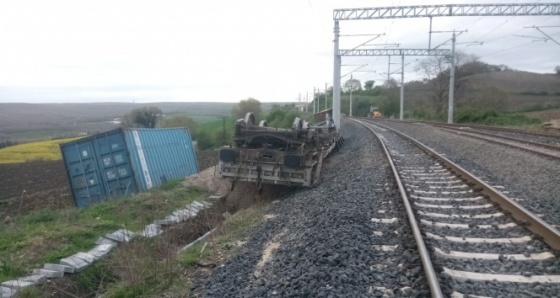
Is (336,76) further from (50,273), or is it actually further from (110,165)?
(50,273)

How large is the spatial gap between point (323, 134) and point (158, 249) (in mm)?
9128

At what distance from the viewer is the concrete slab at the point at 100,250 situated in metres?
9.22

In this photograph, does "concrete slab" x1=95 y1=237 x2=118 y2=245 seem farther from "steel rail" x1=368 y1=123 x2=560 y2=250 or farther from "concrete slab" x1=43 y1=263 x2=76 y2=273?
"steel rail" x1=368 y1=123 x2=560 y2=250

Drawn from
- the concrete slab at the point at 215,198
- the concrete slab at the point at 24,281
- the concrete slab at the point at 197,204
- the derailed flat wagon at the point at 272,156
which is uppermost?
the derailed flat wagon at the point at 272,156

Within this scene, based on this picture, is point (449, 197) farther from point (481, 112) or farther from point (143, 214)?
point (481, 112)

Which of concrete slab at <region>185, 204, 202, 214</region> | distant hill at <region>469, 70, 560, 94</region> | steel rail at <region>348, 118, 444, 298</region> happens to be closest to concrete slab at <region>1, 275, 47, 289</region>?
concrete slab at <region>185, 204, 202, 214</region>

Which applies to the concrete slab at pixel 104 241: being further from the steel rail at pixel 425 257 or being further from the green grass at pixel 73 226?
the steel rail at pixel 425 257

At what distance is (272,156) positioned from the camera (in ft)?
38.8

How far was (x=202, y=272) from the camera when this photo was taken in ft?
20.1

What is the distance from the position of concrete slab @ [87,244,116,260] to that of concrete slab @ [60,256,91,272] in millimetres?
297

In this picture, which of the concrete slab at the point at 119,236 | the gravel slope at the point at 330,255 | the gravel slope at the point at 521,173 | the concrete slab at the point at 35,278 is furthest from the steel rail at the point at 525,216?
the concrete slab at the point at 35,278

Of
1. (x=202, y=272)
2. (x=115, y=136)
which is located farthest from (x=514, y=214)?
(x=115, y=136)

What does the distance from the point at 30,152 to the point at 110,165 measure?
A: 1186 inches

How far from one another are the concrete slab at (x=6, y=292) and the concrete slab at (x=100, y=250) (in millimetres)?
1780
